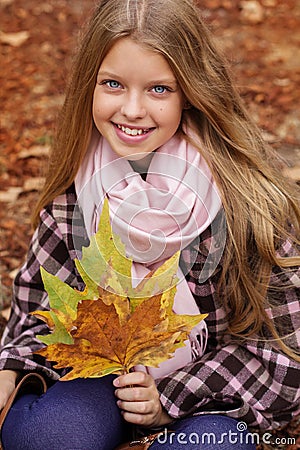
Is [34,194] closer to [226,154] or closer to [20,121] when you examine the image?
[20,121]

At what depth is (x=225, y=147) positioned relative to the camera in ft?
5.84

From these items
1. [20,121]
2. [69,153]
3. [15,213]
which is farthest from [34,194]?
[69,153]

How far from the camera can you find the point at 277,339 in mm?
1791

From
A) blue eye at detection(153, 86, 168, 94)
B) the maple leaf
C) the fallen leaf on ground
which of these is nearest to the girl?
blue eye at detection(153, 86, 168, 94)

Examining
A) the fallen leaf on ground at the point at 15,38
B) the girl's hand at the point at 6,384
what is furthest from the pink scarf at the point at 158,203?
the fallen leaf on ground at the point at 15,38

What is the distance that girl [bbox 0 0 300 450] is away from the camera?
65.1 inches

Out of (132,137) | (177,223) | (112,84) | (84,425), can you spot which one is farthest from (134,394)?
(112,84)

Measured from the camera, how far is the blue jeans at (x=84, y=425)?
1.67 metres

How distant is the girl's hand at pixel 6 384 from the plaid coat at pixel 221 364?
16mm

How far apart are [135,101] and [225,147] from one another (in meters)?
0.26

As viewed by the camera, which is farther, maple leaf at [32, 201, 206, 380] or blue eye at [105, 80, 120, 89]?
blue eye at [105, 80, 120, 89]

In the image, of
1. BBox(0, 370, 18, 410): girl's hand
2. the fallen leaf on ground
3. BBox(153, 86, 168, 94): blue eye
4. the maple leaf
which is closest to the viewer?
the maple leaf

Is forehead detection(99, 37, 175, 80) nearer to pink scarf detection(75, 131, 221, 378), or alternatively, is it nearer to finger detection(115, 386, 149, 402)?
pink scarf detection(75, 131, 221, 378)

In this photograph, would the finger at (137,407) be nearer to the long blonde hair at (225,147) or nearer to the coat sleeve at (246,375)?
the coat sleeve at (246,375)
